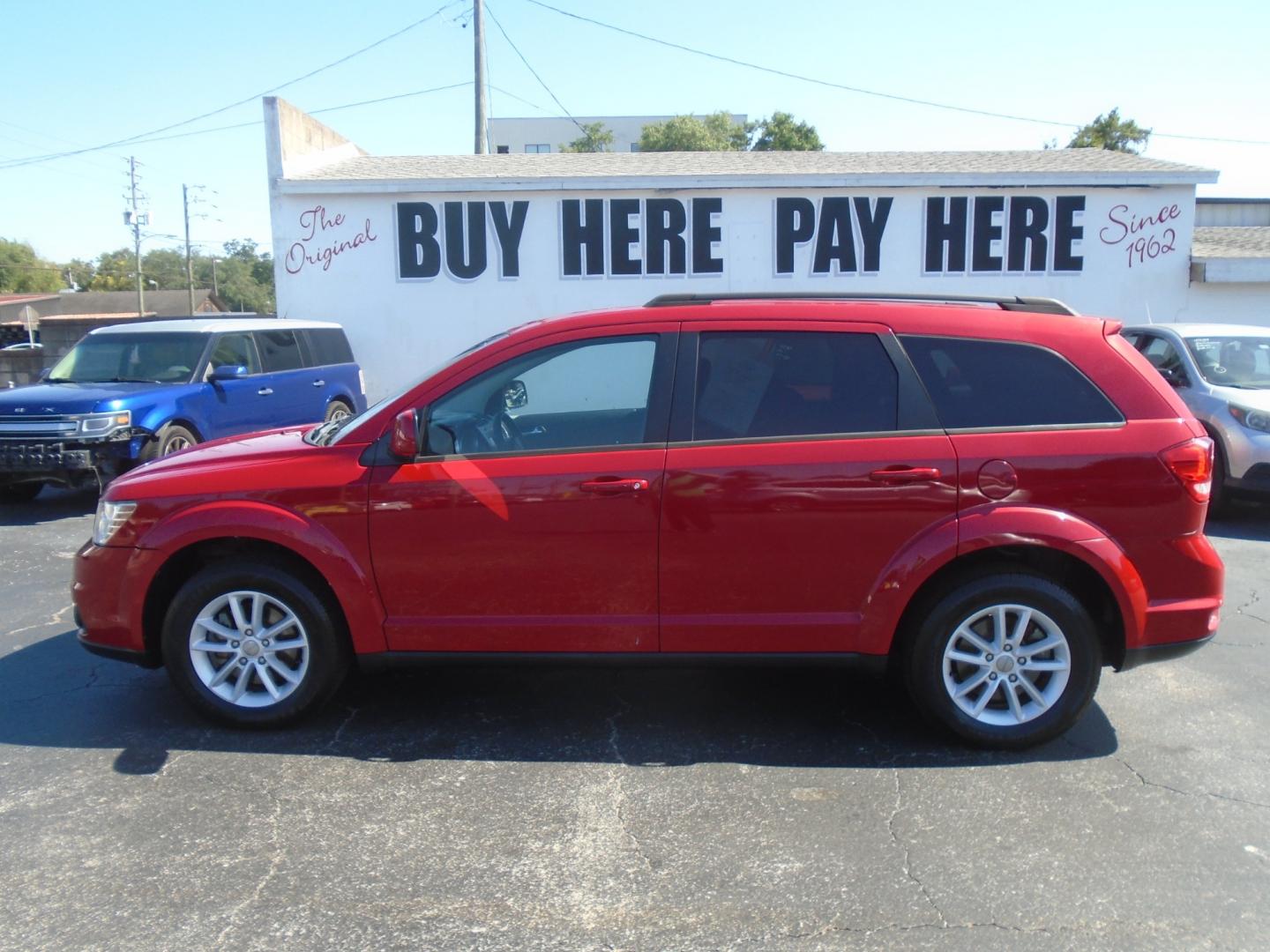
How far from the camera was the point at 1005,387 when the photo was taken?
13.7ft

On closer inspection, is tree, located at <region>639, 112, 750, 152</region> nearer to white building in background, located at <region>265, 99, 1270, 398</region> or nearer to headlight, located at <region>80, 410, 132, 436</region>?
white building in background, located at <region>265, 99, 1270, 398</region>

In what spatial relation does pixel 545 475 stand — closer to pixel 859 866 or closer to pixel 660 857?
pixel 660 857

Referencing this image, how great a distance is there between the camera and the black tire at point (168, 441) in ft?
29.5

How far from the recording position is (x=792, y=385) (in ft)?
13.8

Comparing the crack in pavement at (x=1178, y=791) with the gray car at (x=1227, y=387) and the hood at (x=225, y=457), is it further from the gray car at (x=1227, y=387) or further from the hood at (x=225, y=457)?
the gray car at (x=1227, y=387)

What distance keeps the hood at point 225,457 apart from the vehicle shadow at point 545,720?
1.08 meters

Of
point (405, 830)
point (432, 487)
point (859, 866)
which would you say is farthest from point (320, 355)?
point (859, 866)

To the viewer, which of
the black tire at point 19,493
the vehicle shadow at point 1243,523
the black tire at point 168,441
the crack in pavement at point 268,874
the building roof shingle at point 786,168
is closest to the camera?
the crack in pavement at point 268,874

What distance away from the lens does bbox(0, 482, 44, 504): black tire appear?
976 cm

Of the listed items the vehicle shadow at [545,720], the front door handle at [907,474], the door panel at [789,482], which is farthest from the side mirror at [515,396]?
the front door handle at [907,474]

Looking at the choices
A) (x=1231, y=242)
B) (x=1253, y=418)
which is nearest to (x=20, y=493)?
(x=1253, y=418)

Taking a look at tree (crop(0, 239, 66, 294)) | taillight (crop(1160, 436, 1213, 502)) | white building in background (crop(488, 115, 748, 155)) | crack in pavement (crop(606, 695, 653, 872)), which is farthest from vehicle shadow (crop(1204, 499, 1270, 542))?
tree (crop(0, 239, 66, 294))

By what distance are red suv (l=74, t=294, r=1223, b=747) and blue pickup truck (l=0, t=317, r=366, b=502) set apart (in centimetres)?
506

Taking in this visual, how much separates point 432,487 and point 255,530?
76 centimetres
